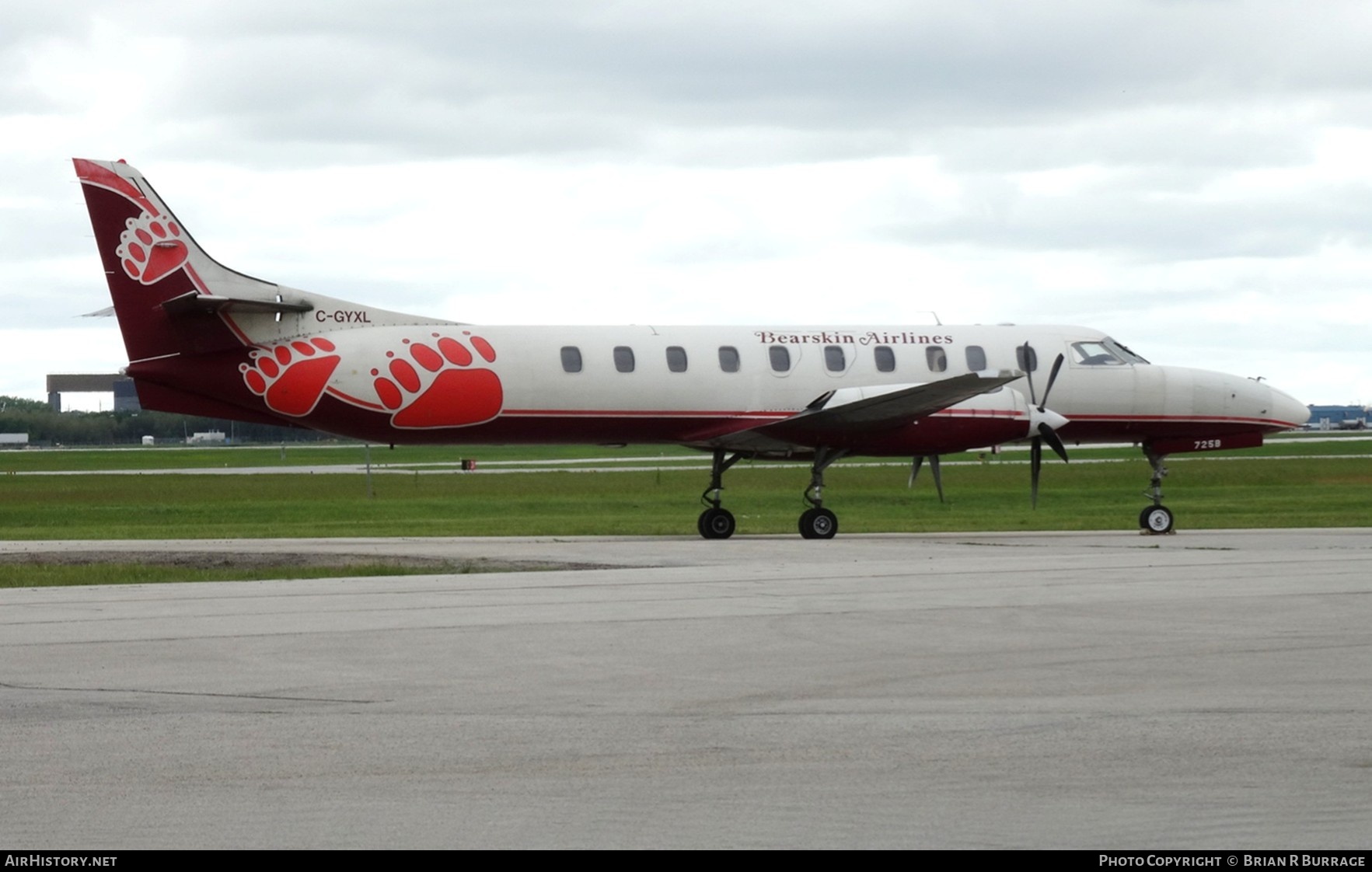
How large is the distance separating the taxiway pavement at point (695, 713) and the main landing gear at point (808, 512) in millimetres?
9714

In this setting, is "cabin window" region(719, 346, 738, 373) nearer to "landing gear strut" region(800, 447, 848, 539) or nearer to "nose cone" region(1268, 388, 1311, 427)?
"landing gear strut" region(800, 447, 848, 539)

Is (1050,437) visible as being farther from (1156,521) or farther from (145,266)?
(145,266)

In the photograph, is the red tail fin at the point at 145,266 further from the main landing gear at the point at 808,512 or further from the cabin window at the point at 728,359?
the main landing gear at the point at 808,512

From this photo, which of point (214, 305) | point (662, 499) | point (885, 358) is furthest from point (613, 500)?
point (214, 305)

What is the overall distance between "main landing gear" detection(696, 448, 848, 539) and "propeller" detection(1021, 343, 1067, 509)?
3587mm

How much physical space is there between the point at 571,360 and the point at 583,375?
13.8 inches

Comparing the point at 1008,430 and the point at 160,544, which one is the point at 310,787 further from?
the point at 1008,430

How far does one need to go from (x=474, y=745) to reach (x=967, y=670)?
14.5 ft

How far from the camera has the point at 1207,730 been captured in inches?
383

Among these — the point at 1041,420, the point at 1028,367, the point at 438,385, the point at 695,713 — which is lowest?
the point at 695,713

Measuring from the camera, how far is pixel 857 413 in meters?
28.8

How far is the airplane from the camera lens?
28.0 meters
